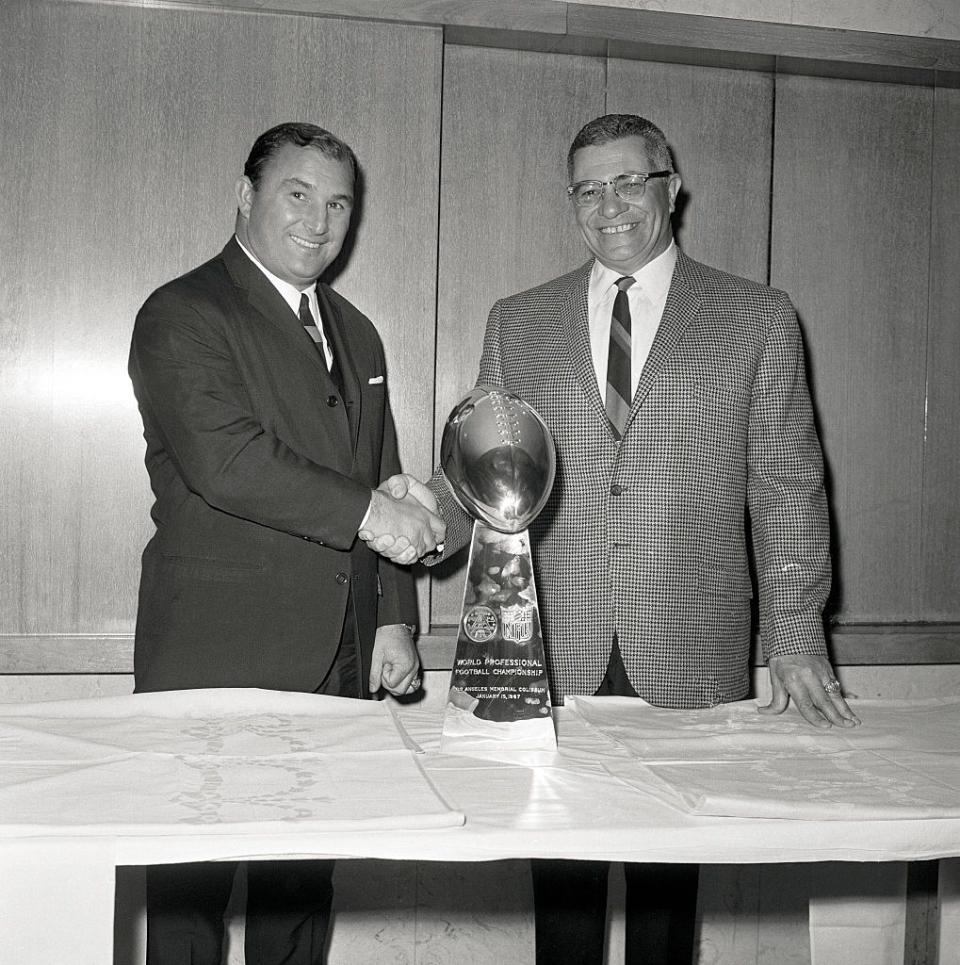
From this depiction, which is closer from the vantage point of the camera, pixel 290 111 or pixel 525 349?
pixel 525 349

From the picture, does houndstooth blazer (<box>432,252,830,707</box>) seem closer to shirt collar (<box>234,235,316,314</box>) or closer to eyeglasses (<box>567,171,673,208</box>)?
eyeglasses (<box>567,171,673,208</box>)

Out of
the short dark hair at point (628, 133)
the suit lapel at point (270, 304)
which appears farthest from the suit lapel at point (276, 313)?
the short dark hair at point (628, 133)

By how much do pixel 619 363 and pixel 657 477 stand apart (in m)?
0.23

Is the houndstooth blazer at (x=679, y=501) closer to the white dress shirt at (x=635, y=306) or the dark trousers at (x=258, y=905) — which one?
the white dress shirt at (x=635, y=306)

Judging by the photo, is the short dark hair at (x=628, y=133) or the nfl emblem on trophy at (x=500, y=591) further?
the short dark hair at (x=628, y=133)

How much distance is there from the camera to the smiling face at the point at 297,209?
2008mm

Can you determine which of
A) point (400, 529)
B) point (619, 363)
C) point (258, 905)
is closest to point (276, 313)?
point (400, 529)

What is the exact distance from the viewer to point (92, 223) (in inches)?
99.5

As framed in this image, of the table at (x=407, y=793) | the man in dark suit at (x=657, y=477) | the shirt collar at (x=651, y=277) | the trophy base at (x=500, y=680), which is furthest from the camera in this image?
the shirt collar at (x=651, y=277)

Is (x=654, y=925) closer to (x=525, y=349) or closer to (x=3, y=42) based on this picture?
(x=525, y=349)

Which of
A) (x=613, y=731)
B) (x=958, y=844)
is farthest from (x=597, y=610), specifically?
(x=958, y=844)

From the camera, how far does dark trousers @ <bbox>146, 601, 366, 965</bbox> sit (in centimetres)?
157

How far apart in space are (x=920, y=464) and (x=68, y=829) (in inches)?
104

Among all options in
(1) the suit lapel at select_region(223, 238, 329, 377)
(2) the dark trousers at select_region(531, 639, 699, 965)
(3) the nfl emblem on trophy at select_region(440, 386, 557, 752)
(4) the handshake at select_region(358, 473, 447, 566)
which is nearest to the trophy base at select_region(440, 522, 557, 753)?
(3) the nfl emblem on trophy at select_region(440, 386, 557, 752)
